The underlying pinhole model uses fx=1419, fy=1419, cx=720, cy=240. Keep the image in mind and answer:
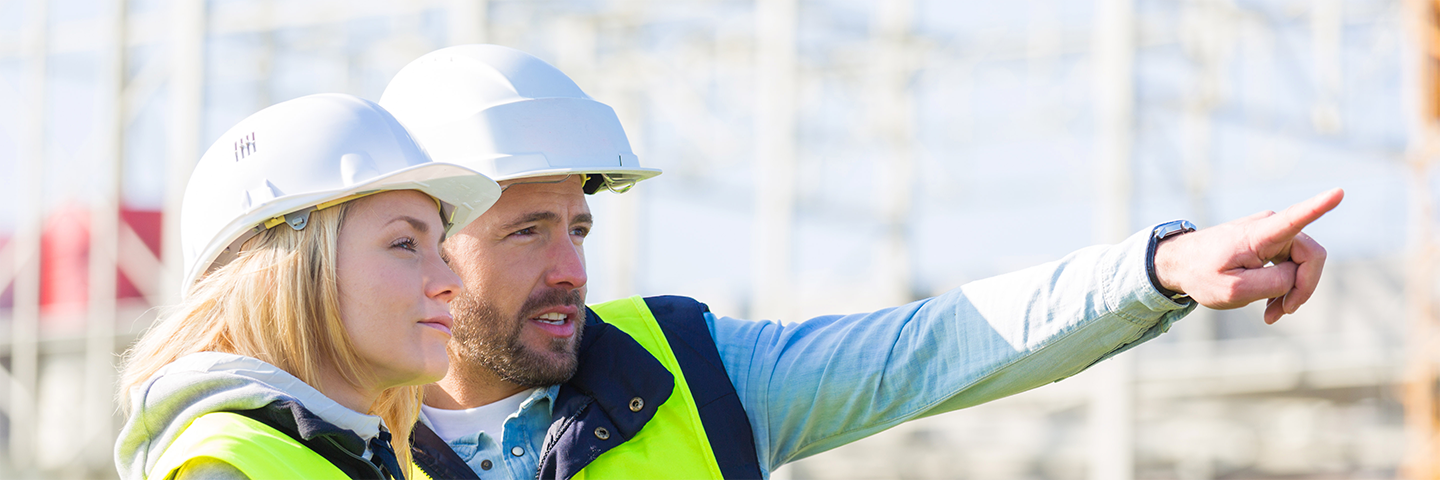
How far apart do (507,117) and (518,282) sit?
1.24ft

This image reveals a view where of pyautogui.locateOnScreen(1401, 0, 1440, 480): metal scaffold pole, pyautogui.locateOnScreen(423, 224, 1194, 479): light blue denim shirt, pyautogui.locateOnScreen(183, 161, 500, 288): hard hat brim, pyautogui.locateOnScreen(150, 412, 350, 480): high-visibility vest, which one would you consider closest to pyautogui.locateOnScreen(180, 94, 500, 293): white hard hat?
pyautogui.locateOnScreen(183, 161, 500, 288): hard hat brim

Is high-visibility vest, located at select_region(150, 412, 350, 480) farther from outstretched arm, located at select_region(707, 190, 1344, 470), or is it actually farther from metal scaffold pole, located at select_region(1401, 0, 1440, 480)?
metal scaffold pole, located at select_region(1401, 0, 1440, 480)

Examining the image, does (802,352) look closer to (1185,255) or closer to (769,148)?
(1185,255)

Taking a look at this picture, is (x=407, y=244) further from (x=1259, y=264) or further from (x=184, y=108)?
(x=184, y=108)

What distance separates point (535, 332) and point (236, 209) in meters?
0.83

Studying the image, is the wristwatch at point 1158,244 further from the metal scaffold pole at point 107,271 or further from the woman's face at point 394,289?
the metal scaffold pole at point 107,271

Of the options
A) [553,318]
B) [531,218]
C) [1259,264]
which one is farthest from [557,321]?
[1259,264]

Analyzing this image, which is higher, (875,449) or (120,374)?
(120,374)

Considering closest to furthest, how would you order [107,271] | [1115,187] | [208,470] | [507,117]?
[208,470]
[507,117]
[1115,187]
[107,271]

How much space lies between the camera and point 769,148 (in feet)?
41.2

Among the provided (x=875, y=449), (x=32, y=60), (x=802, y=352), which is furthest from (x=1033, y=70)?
(x=802, y=352)

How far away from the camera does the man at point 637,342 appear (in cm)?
250

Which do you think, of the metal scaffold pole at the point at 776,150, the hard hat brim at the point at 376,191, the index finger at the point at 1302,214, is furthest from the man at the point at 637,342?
the metal scaffold pole at the point at 776,150

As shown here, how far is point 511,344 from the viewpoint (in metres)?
2.83
